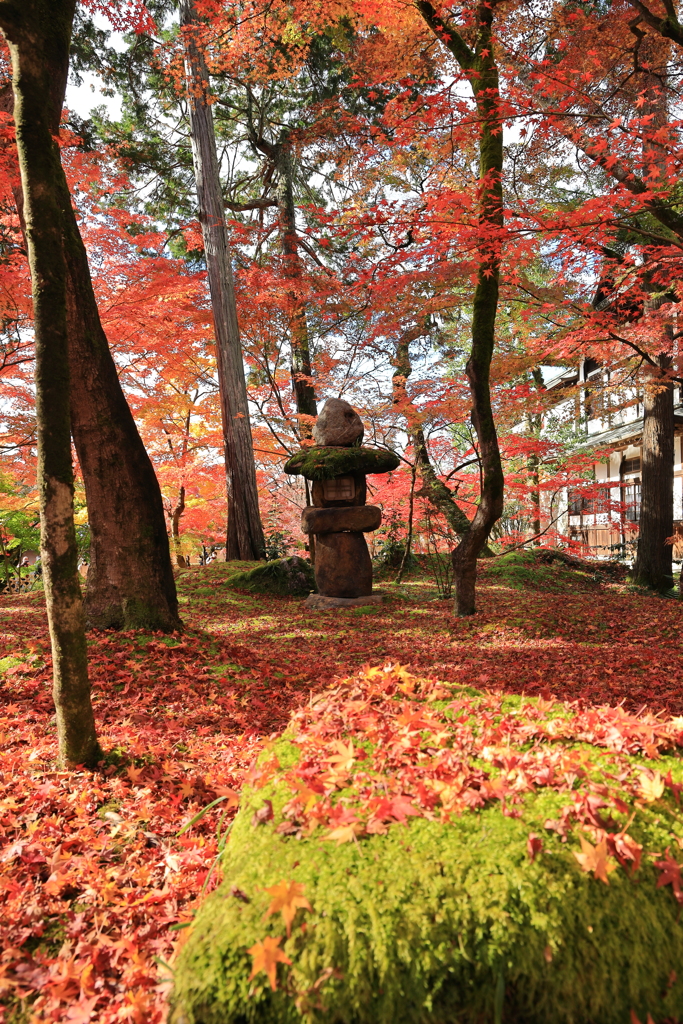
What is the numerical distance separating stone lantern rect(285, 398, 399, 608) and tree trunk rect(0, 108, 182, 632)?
148 inches

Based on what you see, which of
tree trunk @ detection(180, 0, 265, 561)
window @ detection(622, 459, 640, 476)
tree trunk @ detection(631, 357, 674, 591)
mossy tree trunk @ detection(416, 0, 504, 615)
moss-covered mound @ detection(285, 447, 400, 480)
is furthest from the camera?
window @ detection(622, 459, 640, 476)

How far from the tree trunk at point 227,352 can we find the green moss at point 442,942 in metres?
11.0

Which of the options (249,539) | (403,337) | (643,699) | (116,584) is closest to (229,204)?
(403,337)

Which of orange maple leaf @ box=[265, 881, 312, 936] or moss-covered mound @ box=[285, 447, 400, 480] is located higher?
moss-covered mound @ box=[285, 447, 400, 480]

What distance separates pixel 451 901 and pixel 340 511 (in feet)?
26.1

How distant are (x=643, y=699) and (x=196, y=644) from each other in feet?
12.7

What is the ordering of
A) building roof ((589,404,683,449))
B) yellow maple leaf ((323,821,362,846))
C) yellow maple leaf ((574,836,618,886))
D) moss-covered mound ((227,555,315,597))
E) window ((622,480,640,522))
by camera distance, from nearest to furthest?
yellow maple leaf ((574,836,618,886)) < yellow maple leaf ((323,821,362,846)) < moss-covered mound ((227,555,315,597)) < building roof ((589,404,683,449)) < window ((622,480,640,522))

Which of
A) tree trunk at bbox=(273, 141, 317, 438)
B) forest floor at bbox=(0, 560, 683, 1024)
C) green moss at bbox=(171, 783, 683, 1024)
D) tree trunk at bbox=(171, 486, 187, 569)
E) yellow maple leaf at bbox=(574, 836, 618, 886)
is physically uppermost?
tree trunk at bbox=(273, 141, 317, 438)

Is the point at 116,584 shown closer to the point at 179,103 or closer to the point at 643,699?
the point at 643,699

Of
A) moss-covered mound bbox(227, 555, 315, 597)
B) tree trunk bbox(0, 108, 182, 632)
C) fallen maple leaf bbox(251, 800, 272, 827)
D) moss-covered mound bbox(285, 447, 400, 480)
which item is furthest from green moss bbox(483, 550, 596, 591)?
fallen maple leaf bbox(251, 800, 272, 827)

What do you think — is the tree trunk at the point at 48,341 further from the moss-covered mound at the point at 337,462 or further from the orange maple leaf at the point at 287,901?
the moss-covered mound at the point at 337,462

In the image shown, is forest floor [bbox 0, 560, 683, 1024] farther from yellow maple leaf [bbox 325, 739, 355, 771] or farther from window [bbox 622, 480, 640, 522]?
window [bbox 622, 480, 640, 522]

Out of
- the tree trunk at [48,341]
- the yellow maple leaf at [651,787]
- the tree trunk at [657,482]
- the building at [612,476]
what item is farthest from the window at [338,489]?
the building at [612,476]

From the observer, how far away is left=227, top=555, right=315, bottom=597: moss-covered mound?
10109 mm
